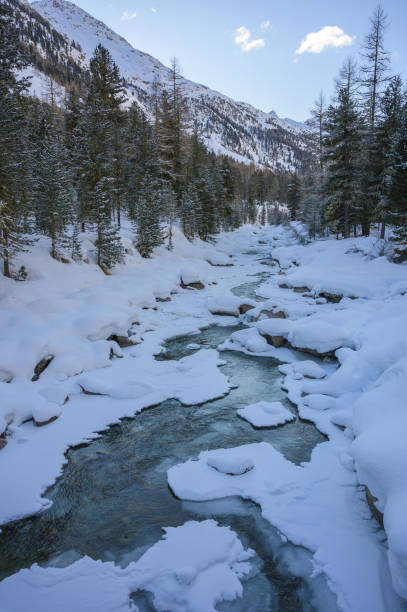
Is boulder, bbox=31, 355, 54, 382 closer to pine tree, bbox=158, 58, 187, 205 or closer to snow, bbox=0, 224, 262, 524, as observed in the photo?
snow, bbox=0, 224, 262, 524

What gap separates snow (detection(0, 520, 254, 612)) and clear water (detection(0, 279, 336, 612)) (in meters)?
0.15

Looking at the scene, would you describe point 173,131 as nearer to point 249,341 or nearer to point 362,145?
point 362,145

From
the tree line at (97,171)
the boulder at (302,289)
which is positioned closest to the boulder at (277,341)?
the boulder at (302,289)

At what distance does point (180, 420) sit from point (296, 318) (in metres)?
8.91

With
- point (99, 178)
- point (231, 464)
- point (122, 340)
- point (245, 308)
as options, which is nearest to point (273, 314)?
point (245, 308)

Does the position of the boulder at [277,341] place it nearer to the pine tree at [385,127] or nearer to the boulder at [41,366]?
the boulder at [41,366]

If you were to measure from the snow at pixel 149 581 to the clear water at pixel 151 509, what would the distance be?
149 mm

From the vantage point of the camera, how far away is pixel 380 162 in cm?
2316

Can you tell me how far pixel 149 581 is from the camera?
14.0 feet

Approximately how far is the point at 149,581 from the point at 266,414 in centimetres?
487

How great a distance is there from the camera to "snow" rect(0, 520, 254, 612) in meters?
3.98

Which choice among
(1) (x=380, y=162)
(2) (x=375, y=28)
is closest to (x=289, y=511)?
(1) (x=380, y=162)

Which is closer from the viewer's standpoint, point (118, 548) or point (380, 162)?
point (118, 548)

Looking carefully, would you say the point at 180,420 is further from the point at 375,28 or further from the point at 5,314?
the point at 375,28
